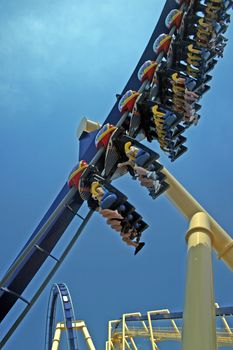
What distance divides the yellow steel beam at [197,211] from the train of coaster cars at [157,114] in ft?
0.45

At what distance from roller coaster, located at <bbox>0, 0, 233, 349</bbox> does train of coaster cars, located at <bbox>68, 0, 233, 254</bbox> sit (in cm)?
1

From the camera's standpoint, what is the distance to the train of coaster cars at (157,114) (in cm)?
575

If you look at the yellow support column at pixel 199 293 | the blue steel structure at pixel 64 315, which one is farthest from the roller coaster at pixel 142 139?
the blue steel structure at pixel 64 315

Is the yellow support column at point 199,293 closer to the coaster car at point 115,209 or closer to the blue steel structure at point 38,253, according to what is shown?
the coaster car at point 115,209

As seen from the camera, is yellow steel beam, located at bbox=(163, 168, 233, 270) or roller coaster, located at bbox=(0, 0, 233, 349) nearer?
yellow steel beam, located at bbox=(163, 168, 233, 270)

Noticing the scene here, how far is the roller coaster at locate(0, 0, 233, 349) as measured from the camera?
5.74 m

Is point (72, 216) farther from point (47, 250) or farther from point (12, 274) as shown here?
point (12, 274)

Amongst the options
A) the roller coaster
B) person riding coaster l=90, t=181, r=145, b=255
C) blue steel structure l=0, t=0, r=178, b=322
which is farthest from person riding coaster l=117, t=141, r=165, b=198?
blue steel structure l=0, t=0, r=178, b=322

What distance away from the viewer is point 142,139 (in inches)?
269

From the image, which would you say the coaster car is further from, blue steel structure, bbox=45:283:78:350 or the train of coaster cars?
blue steel structure, bbox=45:283:78:350

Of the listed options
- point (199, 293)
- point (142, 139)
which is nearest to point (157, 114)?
point (142, 139)

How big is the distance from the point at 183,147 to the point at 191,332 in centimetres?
390

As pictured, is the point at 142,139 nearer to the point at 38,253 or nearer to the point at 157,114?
the point at 157,114

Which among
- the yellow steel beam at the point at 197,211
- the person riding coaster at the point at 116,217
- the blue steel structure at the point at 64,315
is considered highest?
the yellow steel beam at the point at 197,211
